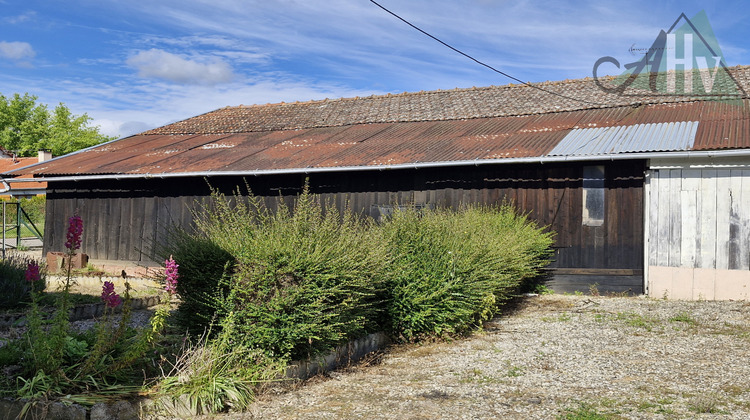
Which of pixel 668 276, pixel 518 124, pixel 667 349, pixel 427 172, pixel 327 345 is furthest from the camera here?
pixel 518 124

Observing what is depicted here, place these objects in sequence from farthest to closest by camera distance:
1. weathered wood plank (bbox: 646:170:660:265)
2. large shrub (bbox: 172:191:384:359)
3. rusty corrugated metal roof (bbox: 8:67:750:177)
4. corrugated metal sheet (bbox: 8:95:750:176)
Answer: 1. rusty corrugated metal roof (bbox: 8:67:750:177)
2. corrugated metal sheet (bbox: 8:95:750:176)
3. weathered wood plank (bbox: 646:170:660:265)
4. large shrub (bbox: 172:191:384:359)

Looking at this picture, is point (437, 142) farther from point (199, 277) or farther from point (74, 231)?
point (74, 231)

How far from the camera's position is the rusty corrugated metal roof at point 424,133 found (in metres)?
13.1

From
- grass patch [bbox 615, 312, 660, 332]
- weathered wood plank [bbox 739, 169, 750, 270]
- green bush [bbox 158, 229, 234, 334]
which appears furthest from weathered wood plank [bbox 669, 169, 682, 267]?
green bush [bbox 158, 229, 234, 334]

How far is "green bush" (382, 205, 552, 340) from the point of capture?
7699mm

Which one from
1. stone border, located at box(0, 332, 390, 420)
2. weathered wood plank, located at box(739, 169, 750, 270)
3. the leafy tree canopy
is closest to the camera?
stone border, located at box(0, 332, 390, 420)

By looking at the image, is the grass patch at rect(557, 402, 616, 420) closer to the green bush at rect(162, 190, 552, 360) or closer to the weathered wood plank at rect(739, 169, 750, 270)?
the green bush at rect(162, 190, 552, 360)

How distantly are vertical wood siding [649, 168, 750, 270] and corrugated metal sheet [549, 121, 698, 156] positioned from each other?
1.88 ft

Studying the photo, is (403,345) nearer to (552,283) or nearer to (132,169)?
(552,283)

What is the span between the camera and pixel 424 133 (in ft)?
54.3

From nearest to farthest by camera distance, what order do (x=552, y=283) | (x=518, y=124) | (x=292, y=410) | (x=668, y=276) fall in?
(x=292, y=410), (x=668, y=276), (x=552, y=283), (x=518, y=124)

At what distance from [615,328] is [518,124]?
25.7ft

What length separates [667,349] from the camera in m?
7.72

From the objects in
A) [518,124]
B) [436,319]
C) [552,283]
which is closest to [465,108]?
[518,124]
